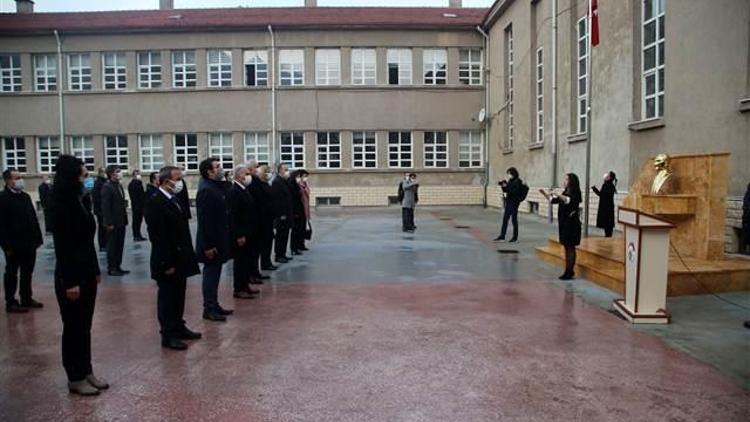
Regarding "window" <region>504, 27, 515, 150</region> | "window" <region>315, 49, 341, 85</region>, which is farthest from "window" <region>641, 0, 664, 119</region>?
"window" <region>315, 49, 341, 85</region>

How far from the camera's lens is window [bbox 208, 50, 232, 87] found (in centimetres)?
3291

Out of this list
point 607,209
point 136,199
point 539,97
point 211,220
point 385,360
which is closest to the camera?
point 385,360

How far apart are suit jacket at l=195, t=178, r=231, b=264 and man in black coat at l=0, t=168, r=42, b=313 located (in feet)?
8.53

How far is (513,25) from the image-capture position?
27.3 meters

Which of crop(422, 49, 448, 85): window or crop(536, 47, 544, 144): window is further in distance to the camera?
crop(422, 49, 448, 85): window

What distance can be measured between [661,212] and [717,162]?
1102mm

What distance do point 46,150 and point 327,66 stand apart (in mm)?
15856

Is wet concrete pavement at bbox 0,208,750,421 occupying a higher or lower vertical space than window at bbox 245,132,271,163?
lower

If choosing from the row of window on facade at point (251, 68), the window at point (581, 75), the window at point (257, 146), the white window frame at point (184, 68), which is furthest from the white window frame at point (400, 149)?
the window at point (581, 75)

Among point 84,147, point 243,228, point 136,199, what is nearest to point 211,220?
point 243,228

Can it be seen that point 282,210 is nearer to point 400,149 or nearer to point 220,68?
point 400,149

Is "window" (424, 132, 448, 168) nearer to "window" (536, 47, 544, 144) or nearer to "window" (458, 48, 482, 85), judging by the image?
"window" (458, 48, 482, 85)

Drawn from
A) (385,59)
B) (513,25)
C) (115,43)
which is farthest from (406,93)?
(115,43)

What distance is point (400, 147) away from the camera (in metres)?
33.1
